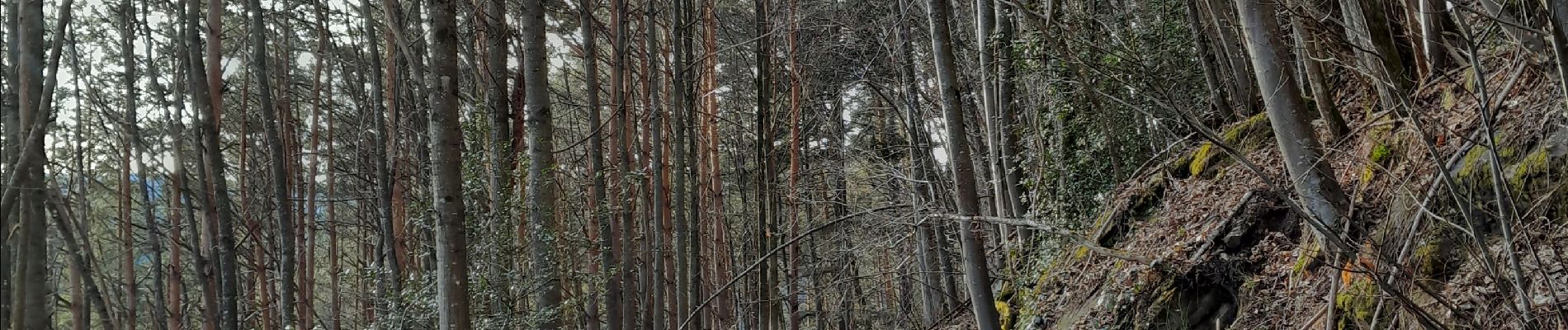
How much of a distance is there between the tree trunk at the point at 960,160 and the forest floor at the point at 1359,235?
1.15 m

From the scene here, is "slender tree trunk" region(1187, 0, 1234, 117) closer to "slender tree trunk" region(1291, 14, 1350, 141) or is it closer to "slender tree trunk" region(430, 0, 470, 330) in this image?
"slender tree trunk" region(1291, 14, 1350, 141)

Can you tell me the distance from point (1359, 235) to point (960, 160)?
1942 mm

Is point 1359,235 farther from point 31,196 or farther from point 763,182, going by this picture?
point 31,196

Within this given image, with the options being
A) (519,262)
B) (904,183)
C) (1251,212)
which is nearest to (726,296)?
(904,183)

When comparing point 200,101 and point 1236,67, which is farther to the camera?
point 200,101

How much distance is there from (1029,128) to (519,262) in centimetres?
482

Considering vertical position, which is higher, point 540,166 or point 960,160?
point 540,166

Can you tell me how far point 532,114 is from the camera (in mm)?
6141

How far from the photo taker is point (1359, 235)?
4477 mm

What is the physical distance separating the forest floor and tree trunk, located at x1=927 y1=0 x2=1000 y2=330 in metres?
1.15

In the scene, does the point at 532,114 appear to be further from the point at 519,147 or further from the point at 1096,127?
the point at 1096,127

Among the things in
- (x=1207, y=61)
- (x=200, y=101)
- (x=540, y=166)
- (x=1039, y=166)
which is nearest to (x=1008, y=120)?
(x=1039, y=166)

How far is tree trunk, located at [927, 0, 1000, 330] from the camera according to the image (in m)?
4.68

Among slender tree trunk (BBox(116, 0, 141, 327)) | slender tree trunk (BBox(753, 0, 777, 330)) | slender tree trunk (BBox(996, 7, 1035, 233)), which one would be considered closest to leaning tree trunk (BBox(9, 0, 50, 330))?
slender tree trunk (BBox(116, 0, 141, 327))
